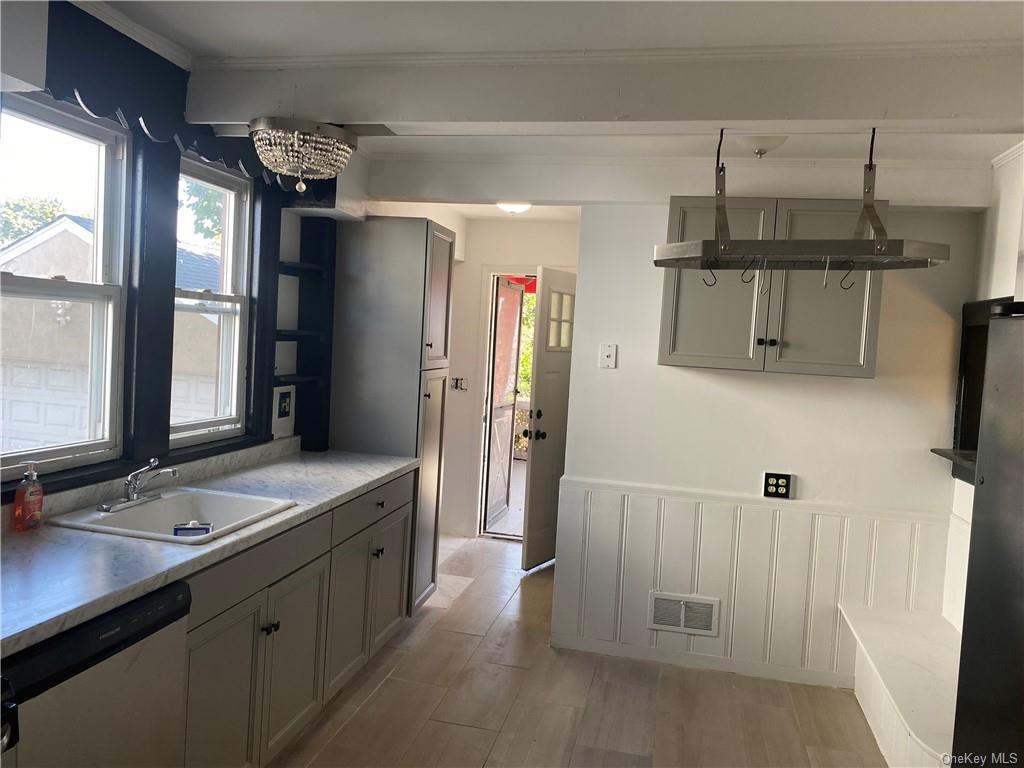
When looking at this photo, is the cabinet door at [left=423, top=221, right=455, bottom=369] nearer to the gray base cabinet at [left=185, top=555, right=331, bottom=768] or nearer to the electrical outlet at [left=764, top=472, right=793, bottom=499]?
the gray base cabinet at [left=185, top=555, right=331, bottom=768]

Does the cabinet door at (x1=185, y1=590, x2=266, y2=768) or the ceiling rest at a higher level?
the ceiling

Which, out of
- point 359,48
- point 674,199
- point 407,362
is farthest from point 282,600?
point 674,199

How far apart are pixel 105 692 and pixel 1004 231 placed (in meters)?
3.36

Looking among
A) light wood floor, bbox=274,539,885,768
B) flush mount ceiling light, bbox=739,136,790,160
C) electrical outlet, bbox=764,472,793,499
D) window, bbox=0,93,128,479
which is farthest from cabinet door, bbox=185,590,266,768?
flush mount ceiling light, bbox=739,136,790,160

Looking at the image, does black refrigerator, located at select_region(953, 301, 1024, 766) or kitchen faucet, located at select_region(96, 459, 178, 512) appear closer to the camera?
black refrigerator, located at select_region(953, 301, 1024, 766)

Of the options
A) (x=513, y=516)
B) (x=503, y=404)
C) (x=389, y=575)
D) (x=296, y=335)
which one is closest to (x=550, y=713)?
(x=389, y=575)

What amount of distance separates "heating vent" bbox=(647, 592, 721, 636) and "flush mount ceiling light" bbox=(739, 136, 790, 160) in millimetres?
1968

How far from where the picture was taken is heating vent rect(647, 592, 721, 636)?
3.46 m

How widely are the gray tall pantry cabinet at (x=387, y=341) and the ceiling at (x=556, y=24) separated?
1.44 m

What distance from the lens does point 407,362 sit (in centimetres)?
370

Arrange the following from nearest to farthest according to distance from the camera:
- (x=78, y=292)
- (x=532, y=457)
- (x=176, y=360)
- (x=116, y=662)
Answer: (x=116, y=662) → (x=78, y=292) → (x=176, y=360) → (x=532, y=457)

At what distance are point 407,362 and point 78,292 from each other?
1.59m

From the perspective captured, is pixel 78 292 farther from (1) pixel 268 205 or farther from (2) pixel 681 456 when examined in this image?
(2) pixel 681 456

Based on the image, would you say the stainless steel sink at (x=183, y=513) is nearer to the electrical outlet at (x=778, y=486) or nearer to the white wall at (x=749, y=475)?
the white wall at (x=749, y=475)
